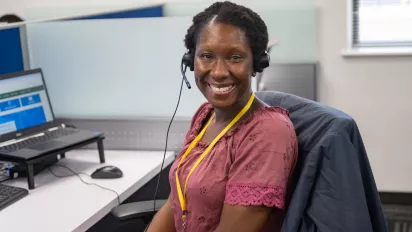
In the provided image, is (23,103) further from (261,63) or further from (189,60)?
(261,63)

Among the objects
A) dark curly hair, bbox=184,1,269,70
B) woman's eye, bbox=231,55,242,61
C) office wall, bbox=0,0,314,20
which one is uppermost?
office wall, bbox=0,0,314,20

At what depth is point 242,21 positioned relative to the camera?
117cm

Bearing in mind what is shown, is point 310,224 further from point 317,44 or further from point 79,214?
point 317,44

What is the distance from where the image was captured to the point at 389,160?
3344 millimetres

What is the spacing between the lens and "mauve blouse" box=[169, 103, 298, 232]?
1093mm

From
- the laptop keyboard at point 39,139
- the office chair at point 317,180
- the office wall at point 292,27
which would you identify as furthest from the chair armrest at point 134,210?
the office wall at point 292,27

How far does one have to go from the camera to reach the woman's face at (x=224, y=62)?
3.85 ft

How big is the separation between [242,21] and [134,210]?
2.33ft

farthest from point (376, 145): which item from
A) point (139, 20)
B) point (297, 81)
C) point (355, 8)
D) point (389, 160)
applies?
point (139, 20)

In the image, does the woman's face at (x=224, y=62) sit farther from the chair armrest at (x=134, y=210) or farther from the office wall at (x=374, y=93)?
the office wall at (x=374, y=93)

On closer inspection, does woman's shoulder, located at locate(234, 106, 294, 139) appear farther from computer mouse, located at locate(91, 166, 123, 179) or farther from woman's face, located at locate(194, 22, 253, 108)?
computer mouse, located at locate(91, 166, 123, 179)

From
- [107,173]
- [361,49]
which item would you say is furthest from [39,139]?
[361,49]

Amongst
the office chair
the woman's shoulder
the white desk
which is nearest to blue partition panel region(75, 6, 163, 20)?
the white desk

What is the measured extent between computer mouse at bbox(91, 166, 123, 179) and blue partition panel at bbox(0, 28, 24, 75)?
69 centimetres
